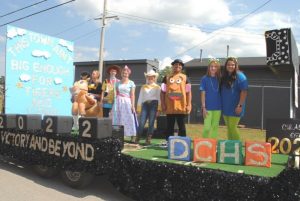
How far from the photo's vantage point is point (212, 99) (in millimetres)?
5168

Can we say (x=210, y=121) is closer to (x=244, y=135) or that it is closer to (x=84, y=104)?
(x=84, y=104)

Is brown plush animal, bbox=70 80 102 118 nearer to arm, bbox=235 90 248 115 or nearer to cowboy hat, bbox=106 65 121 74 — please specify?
cowboy hat, bbox=106 65 121 74

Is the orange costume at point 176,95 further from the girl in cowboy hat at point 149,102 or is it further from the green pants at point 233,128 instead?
the green pants at point 233,128

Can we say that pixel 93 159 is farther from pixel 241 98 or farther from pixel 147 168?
pixel 241 98

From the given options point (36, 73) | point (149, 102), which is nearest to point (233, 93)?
point (149, 102)

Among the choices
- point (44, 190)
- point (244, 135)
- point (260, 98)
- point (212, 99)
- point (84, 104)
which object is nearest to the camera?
point (44, 190)

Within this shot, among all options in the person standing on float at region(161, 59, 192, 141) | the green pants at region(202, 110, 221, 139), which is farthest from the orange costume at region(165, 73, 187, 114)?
the green pants at region(202, 110, 221, 139)

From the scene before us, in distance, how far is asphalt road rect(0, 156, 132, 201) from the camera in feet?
15.6

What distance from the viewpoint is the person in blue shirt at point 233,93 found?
15.9ft

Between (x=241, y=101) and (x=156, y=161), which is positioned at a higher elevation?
(x=241, y=101)

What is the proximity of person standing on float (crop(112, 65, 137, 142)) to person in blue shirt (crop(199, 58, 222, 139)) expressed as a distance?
5.24 feet

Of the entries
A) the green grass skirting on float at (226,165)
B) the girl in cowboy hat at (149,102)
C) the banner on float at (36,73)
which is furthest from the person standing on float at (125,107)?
the banner on float at (36,73)

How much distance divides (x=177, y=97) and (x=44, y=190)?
7.67 ft

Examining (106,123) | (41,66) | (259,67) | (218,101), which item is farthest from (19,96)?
(259,67)
